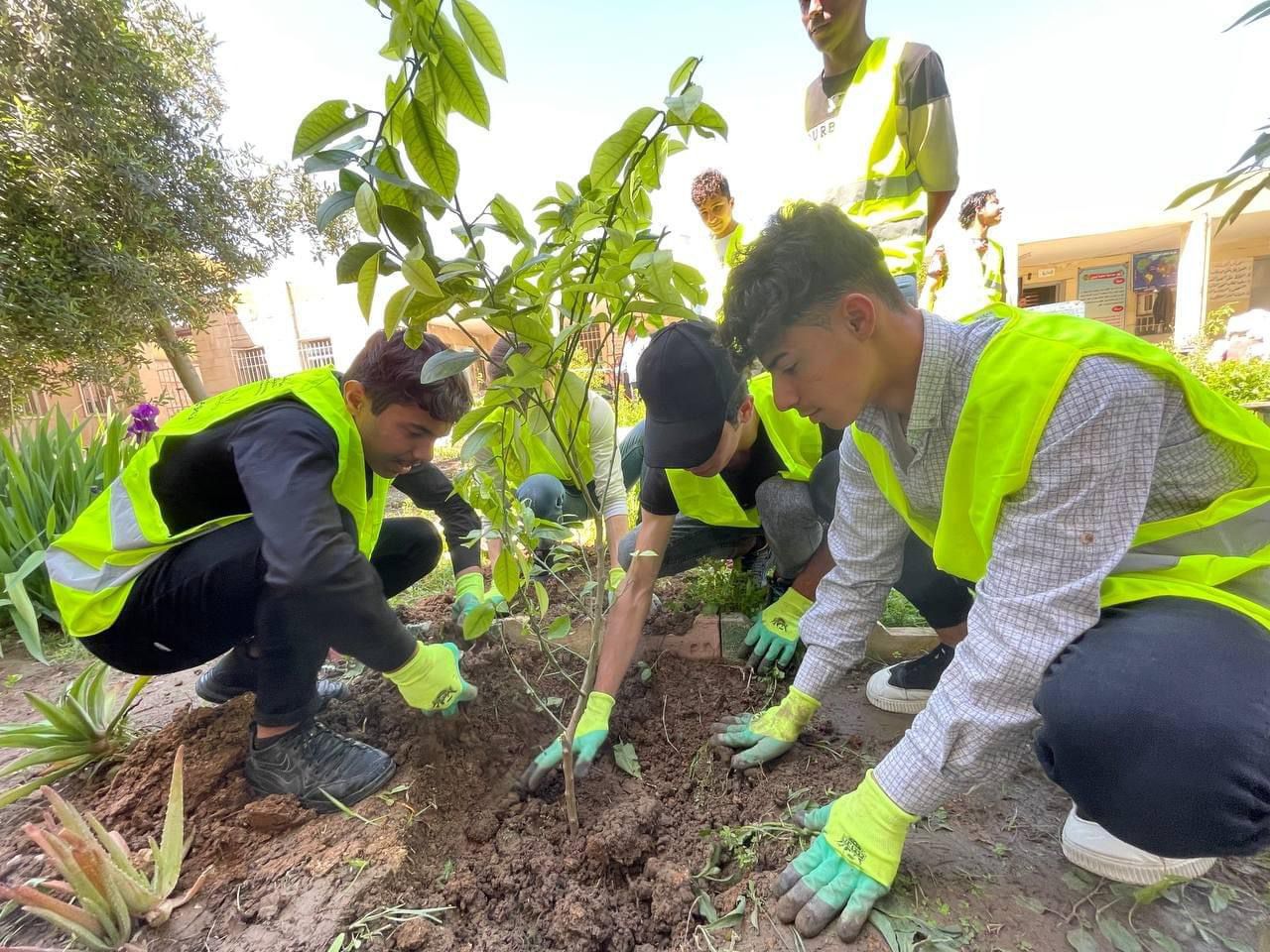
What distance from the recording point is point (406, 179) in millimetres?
828

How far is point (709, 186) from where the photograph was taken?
3506mm

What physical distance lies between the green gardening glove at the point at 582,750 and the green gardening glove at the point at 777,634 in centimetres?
55

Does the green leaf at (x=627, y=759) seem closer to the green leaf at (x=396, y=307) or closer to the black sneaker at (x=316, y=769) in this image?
the black sneaker at (x=316, y=769)

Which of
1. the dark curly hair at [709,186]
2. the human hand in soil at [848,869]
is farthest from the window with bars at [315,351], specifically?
the human hand in soil at [848,869]

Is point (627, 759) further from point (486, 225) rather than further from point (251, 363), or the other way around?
point (251, 363)

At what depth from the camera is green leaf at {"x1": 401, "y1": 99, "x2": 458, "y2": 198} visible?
839 mm

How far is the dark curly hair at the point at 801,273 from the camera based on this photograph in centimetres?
118

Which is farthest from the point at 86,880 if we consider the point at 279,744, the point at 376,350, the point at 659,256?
the point at 659,256

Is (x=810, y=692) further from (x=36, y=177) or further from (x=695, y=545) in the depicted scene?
(x=36, y=177)

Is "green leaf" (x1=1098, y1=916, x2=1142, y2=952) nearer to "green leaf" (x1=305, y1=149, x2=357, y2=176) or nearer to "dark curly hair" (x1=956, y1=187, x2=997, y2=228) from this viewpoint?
"green leaf" (x1=305, y1=149, x2=357, y2=176)

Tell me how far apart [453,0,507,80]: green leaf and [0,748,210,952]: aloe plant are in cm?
143

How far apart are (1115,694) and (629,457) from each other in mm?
2239

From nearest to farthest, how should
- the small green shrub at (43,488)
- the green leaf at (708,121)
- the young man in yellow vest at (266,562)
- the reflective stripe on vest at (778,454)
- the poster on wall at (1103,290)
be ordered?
the green leaf at (708,121)
the young man in yellow vest at (266,562)
the reflective stripe on vest at (778,454)
the small green shrub at (43,488)
the poster on wall at (1103,290)

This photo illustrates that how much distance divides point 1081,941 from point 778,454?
61.1 inches
